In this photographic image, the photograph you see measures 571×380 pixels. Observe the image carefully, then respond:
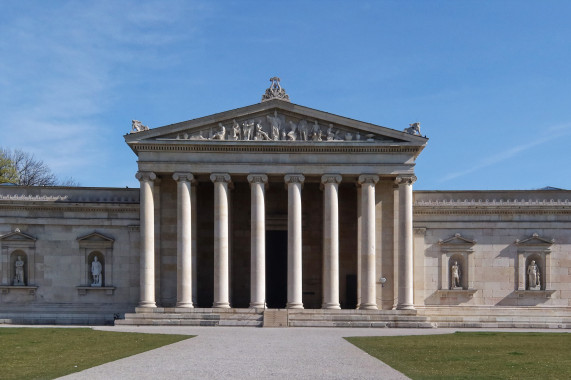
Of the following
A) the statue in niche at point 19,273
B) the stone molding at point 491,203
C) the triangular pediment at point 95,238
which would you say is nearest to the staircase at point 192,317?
the triangular pediment at point 95,238

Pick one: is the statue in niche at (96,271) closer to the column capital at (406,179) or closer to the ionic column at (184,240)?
the ionic column at (184,240)

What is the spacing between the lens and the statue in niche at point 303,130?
59.0m

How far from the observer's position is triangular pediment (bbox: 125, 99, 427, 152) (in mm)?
58469

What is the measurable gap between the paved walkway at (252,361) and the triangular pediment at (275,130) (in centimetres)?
1794

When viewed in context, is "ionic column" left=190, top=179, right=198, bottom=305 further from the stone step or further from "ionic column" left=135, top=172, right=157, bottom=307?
the stone step

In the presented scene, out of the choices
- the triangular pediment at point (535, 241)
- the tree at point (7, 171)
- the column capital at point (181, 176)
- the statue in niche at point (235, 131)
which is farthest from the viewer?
the tree at point (7, 171)

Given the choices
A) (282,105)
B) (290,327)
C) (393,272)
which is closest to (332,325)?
(290,327)

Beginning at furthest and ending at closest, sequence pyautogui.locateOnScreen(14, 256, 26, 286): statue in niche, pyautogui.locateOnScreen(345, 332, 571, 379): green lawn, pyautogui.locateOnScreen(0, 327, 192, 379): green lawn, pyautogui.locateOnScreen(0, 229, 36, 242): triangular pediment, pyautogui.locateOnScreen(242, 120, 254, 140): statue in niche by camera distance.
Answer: pyautogui.locateOnScreen(14, 256, 26, 286): statue in niche < pyautogui.locateOnScreen(0, 229, 36, 242): triangular pediment < pyautogui.locateOnScreen(242, 120, 254, 140): statue in niche < pyautogui.locateOnScreen(0, 327, 192, 379): green lawn < pyautogui.locateOnScreen(345, 332, 571, 379): green lawn

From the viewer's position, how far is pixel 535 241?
63.4 m

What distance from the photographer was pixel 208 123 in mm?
58688

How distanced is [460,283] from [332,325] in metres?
14.3

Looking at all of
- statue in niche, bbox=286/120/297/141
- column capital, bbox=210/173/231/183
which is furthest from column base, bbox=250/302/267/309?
statue in niche, bbox=286/120/297/141

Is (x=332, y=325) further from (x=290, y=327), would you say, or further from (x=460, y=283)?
(x=460, y=283)

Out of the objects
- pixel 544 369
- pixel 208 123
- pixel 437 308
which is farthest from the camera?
pixel 437 308
